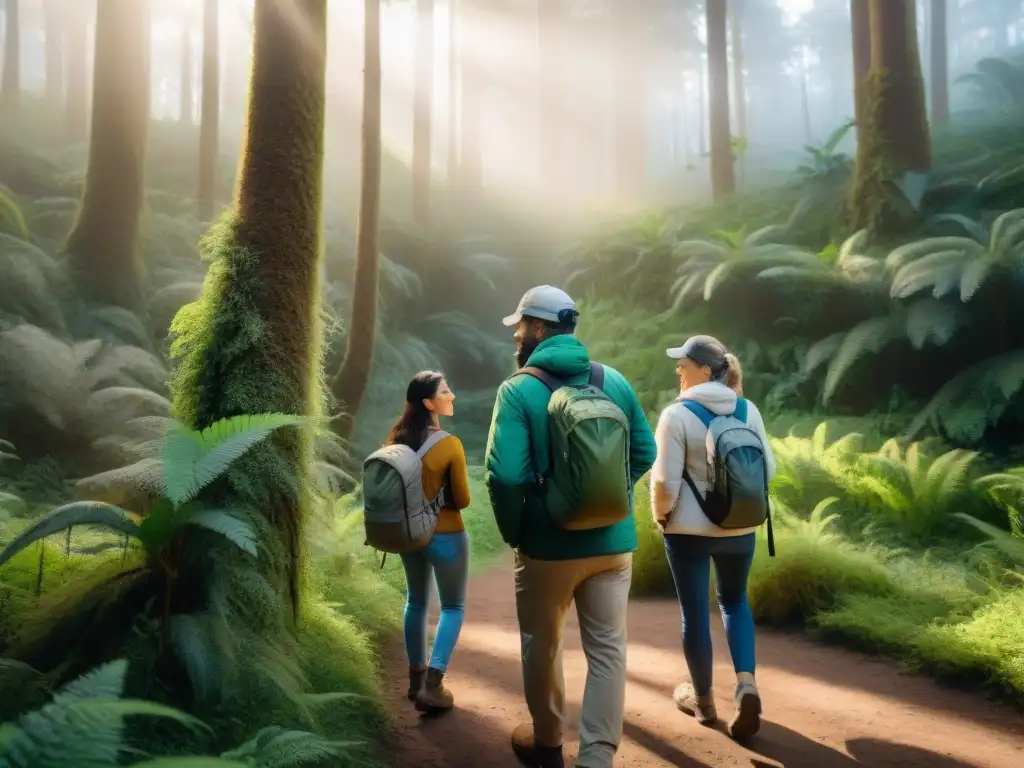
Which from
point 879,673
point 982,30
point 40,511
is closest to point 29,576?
point 40,511

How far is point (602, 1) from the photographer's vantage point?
30.6m

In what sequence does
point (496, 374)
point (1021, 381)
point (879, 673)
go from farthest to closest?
point (496, 374) → point (1021, 381) → point (879, 673)

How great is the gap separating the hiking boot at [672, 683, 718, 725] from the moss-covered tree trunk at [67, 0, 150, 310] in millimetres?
9629

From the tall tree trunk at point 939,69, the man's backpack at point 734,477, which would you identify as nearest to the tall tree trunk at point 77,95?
the man's backpack at point 734,477

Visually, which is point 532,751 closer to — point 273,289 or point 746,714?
point 746,714

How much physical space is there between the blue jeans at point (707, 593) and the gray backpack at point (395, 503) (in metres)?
1.42

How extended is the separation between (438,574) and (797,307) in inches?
350

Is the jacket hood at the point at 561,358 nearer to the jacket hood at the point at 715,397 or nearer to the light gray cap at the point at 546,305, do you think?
the light gray cap at the point at 546,305

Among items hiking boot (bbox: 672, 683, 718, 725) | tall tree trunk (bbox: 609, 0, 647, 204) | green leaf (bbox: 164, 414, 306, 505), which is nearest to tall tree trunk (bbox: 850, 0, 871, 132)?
hiking boot (bbox: 672, 683, 718, 725)

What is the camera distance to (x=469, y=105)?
30641mm

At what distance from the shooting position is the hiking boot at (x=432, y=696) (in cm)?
451

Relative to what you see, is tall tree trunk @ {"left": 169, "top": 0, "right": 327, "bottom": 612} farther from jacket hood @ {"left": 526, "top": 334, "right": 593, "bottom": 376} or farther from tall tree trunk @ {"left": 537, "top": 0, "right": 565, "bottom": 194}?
tall tree trunk @ {"left": 537, "top": 0, "right": 565, "bottom": 194}

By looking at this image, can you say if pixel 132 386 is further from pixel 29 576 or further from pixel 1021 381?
pixel 1021 381

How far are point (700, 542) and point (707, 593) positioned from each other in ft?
1.01
